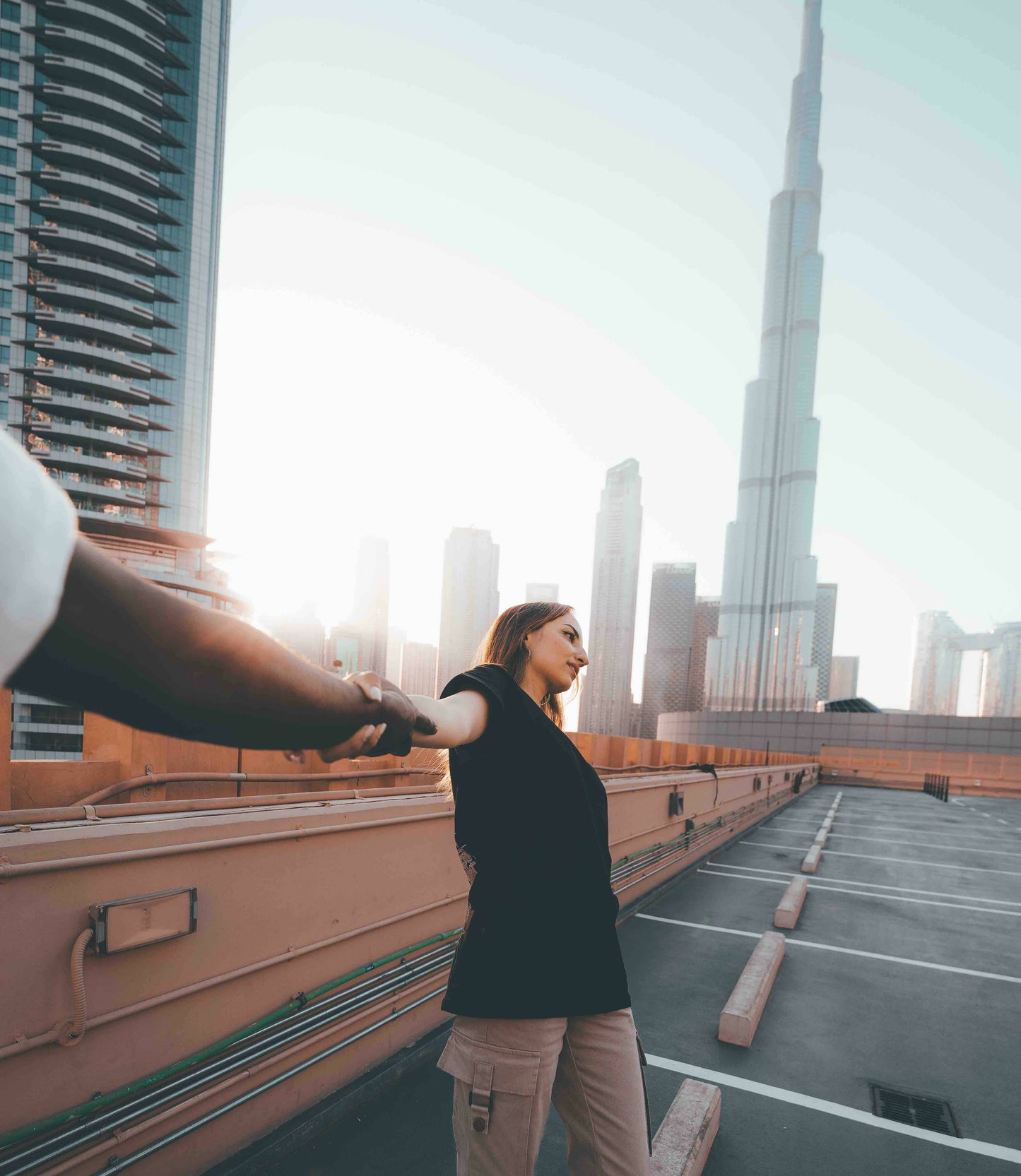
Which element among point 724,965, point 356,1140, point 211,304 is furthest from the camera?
point 211,304

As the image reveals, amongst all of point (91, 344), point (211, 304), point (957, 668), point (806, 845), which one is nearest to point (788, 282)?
point (957, 668)

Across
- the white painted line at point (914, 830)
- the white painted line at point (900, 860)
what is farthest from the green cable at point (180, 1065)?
the white painted line at point (914, 830)

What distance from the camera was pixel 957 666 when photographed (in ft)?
411

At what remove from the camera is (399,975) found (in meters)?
3.42

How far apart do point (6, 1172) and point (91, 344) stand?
8017cm

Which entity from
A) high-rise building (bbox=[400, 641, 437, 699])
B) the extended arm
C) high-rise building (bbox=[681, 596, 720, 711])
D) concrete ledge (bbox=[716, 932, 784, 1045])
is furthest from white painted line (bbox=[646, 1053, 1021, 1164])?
high-rise building (bbox=[681, 596, 720, 711])

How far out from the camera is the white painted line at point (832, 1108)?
304 centimetres

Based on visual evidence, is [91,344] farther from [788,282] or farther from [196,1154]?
[788,282]

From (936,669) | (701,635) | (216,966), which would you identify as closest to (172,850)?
(216,966)

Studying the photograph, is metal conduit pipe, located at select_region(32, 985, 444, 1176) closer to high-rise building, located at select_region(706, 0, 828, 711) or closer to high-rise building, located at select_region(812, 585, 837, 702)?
high-rise building, located at select_region(706, 0, 828, 711)

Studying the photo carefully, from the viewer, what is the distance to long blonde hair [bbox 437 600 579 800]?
1.89 metres

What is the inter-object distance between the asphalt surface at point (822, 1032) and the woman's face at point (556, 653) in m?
2.37

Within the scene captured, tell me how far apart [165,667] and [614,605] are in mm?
163785

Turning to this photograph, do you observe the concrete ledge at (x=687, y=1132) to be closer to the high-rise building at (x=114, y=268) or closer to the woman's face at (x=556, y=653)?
the woman's face at (x=556, y=653)
